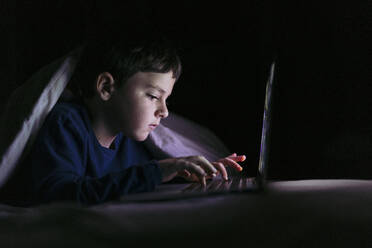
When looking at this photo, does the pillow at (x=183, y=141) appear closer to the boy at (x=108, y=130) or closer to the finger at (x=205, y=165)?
the boy at (x=108, y=130)

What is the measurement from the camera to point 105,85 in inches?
33.0

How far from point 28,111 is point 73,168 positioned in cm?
15

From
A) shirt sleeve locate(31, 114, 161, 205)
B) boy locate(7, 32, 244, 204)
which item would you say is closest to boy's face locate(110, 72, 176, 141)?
boy locate(7, 32, 244, 204)

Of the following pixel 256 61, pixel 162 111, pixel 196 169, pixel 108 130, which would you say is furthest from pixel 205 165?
pixel 256 61

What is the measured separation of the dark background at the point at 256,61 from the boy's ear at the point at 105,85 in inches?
7.7

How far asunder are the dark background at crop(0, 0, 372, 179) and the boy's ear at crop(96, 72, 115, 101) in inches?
7.7

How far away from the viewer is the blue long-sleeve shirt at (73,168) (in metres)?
0.62

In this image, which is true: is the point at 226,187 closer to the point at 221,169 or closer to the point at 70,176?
the point at 221,169

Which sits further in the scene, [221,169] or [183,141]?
[183,141]

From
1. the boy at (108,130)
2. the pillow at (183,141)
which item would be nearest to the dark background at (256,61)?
the pillow at (183,141)

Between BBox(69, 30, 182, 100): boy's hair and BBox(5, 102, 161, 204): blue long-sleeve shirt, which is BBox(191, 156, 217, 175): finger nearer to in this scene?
BBox(5, 102, 161, 204): blue long-sleeve shirt

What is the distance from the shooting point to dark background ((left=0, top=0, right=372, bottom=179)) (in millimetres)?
845

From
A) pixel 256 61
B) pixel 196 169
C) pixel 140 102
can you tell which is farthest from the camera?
pixel 256 61

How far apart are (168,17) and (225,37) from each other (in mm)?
158
